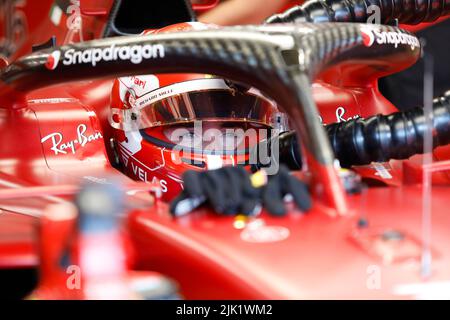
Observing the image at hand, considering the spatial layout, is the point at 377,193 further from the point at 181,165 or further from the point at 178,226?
the point at 181,165

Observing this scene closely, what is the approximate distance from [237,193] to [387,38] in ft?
1.69

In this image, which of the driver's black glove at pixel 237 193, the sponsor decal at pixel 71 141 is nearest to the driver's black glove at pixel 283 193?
the driver's black glove at pixel 237 193

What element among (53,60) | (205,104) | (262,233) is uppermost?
(53,60)

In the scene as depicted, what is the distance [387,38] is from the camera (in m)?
1.11

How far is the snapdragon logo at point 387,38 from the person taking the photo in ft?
3.46

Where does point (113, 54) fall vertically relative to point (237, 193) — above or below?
above

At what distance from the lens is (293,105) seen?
0.87 metres

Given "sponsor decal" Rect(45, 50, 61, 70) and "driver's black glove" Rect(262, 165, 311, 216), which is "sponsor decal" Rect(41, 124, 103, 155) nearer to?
"sponsor decal" Rect(45, 50, 61, 70)

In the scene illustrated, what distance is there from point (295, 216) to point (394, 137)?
0.37 metres

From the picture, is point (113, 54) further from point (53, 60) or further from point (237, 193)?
point (237, 193)

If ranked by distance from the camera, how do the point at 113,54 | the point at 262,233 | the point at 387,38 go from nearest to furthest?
the point at 262,233, the point at 113,54, the point at 387,38

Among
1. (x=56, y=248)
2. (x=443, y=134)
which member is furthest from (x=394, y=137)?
(x=56, y=248)

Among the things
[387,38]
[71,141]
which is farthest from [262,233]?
[71,141]

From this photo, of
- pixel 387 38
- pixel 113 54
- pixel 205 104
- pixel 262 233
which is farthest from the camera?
pixel 205 104
